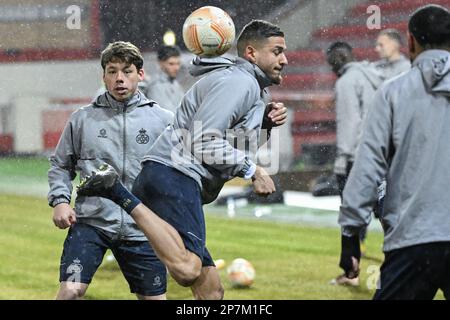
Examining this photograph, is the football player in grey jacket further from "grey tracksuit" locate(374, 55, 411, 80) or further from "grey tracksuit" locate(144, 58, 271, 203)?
"grey tracksuit" locate(374, 55, 411, 80)

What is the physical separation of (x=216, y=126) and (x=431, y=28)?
1114mm

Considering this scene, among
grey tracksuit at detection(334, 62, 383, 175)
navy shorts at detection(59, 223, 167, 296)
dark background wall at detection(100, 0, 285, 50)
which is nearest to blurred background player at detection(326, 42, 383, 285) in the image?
grey tracksuit at detection(334, 62, 383, 175)

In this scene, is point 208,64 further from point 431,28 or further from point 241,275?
point 241,275

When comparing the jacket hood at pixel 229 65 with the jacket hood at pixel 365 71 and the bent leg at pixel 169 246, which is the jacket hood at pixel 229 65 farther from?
the jacket hood at pixel 365 71

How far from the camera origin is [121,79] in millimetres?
5527

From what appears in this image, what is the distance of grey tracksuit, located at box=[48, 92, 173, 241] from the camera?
5.41m

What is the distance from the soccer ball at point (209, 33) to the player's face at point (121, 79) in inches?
12.7

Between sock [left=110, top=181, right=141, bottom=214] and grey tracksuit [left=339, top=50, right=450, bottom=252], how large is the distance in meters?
1.26

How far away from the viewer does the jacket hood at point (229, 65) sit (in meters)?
Result: 5.25

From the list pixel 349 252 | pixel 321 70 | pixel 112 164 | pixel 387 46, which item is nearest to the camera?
pixel 349 252

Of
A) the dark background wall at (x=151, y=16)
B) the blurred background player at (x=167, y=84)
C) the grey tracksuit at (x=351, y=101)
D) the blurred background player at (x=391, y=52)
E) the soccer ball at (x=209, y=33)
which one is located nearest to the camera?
the soccer ball at (x=209, y=33)

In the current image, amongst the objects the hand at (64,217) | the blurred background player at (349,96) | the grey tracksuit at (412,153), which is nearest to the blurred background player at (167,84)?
the blurred background player at (349,96)

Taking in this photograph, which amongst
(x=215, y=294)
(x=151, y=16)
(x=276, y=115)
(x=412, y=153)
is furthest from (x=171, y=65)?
(x=151, y=16)
